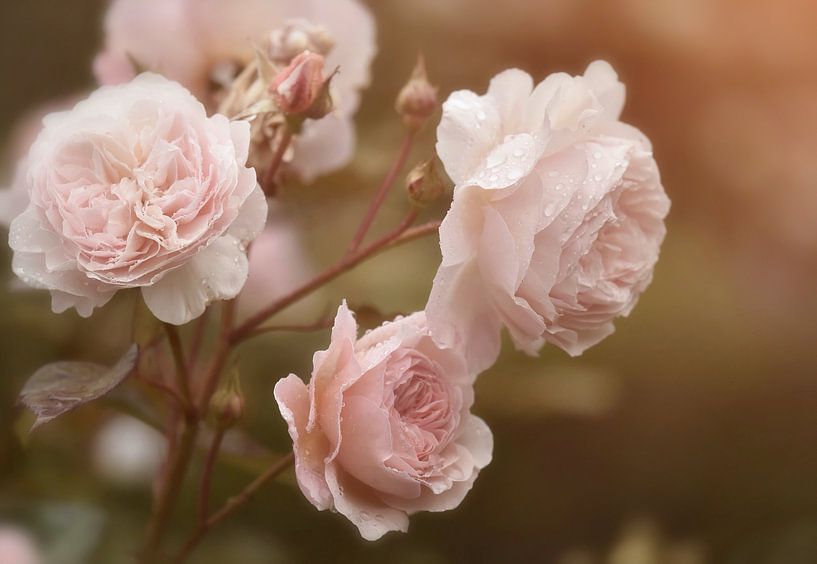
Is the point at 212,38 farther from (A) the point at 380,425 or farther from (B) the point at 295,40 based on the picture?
(A) the point at 380,425

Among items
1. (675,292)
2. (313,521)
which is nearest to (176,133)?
(313,521)

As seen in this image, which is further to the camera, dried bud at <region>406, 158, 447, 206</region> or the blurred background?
the blurred background

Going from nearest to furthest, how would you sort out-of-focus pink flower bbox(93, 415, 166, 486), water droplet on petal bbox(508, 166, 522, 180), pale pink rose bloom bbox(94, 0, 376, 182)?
1. water droplet on petal bbox(508, 166, 522, 180)
2. pale pink rose bloom bbox(94, 0, 376, 182)
3. out-of-focus pink flower bbox(93, 415, 166, 486)

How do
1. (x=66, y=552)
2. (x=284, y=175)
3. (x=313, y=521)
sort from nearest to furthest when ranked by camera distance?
(x=284, y=175)
(x=66, y=552)
(x=313, y=521)

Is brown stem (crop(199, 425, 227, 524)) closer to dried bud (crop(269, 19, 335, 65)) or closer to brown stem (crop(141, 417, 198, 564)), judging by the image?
brown stem (crop(141, 417, 198, 564))

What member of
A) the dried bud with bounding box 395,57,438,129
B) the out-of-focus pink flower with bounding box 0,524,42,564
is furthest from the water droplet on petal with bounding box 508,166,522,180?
the out-of-focus pink flower with bounding box 0,524,42,564

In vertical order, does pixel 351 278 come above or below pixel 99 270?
below

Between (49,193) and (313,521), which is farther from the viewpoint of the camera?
(313,521)

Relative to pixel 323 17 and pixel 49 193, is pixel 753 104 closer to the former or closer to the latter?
pixel 323 17
